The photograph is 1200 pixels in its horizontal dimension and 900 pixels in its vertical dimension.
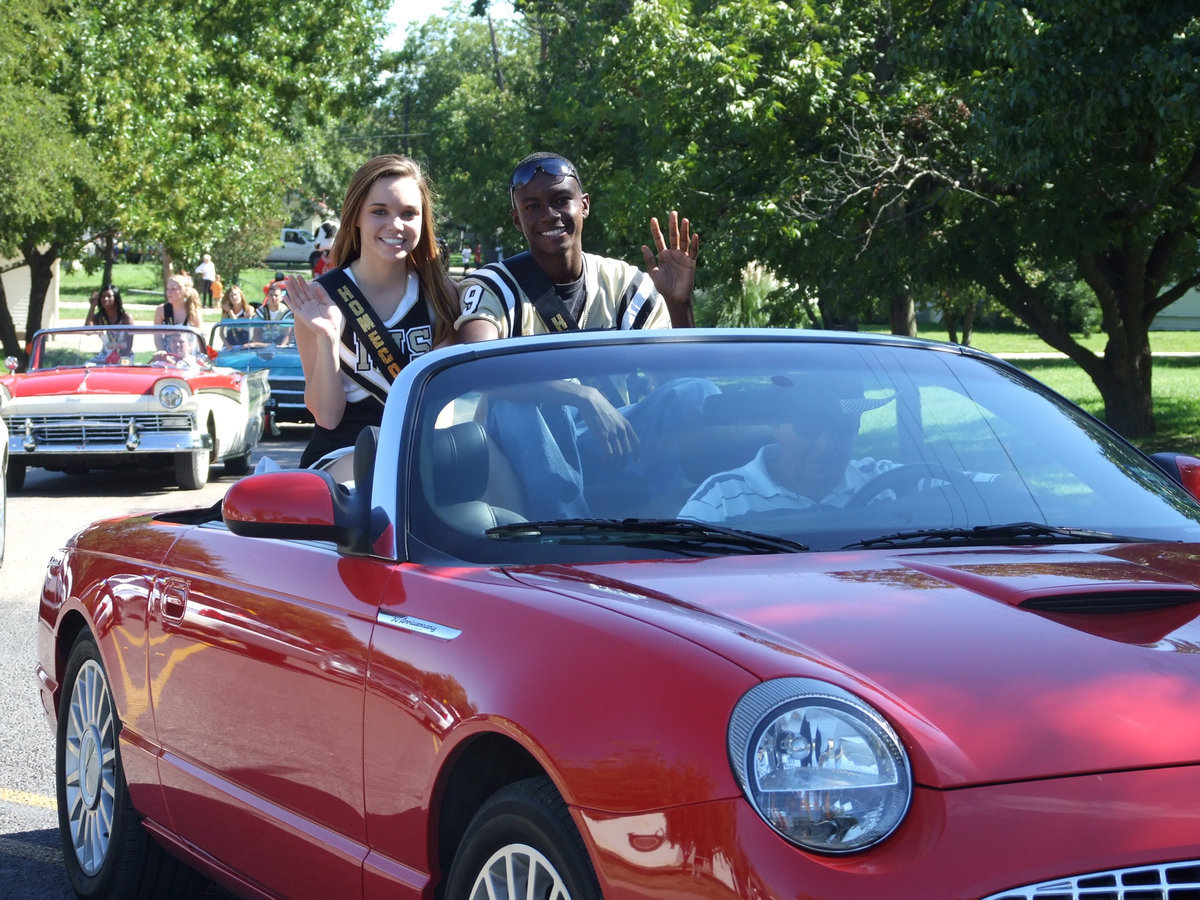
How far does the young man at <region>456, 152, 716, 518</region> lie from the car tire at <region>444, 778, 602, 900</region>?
0.83 meters

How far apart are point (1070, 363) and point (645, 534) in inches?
1398

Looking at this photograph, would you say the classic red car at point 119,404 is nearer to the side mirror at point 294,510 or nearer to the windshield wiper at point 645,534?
the side mirror at point 294,510

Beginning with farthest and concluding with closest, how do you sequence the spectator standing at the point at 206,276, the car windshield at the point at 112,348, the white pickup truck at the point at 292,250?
the white pickup truck at the point at 292,250, the spectator standing at the point at 206,276, the car windshield at the point at 112,348

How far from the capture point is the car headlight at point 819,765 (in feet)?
7.88

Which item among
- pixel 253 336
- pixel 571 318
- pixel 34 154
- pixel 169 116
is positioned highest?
pixel 169 116

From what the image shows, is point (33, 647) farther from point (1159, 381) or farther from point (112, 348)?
point (1159, 381)

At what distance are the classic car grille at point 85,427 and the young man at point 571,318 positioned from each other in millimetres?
11080

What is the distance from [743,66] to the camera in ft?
63.4

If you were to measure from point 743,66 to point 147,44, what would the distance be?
54.8ft

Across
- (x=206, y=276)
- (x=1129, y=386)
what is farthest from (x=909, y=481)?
(x=206, y=276)

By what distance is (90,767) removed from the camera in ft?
16.1

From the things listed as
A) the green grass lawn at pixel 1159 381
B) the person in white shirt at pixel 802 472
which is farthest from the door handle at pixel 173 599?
the green grass lawn at pixel 1159 381

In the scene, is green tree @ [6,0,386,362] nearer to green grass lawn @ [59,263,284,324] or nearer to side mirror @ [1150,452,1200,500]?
green grass lawn @ [59,263,284,324]

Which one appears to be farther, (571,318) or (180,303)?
(180,303)
